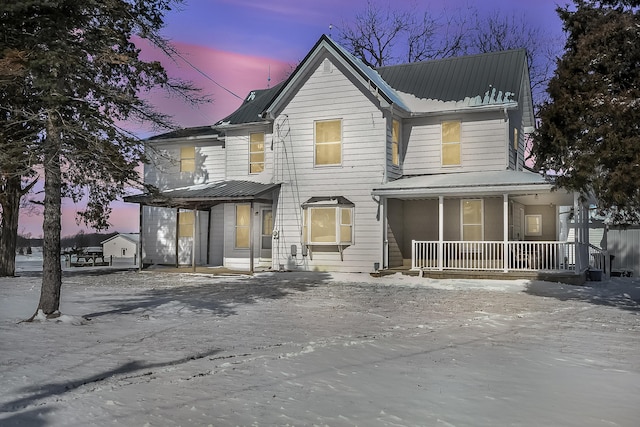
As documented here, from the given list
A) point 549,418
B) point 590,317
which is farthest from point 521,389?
point 590,317

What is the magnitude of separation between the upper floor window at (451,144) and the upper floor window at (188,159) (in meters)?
10.8

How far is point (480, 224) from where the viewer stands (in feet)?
65.0

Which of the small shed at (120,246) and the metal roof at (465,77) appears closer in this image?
the metal roof at (465,77)

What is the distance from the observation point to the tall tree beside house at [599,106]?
34.0 feet

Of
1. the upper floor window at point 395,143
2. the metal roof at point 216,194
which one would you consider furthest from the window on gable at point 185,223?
the upper floor window at point 395,143

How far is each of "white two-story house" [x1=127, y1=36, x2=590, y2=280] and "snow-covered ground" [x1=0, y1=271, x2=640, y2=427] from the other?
20.5ft

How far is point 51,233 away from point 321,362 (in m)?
6.15

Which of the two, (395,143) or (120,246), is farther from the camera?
(120,246)

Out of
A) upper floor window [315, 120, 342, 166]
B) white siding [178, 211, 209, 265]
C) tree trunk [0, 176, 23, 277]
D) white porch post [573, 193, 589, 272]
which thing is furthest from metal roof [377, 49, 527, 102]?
tree trunk [0, 176, 23, 277]

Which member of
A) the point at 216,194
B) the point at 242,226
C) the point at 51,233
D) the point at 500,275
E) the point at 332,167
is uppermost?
the point at 332,167

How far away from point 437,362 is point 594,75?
24.5ft

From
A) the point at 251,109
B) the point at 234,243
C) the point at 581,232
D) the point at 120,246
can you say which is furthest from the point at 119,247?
the point at 581,232

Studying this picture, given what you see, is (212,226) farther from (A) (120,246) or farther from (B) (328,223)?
(A) (120,246)

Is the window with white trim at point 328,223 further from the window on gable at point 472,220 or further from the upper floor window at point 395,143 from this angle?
the window on gable at point 472,220
